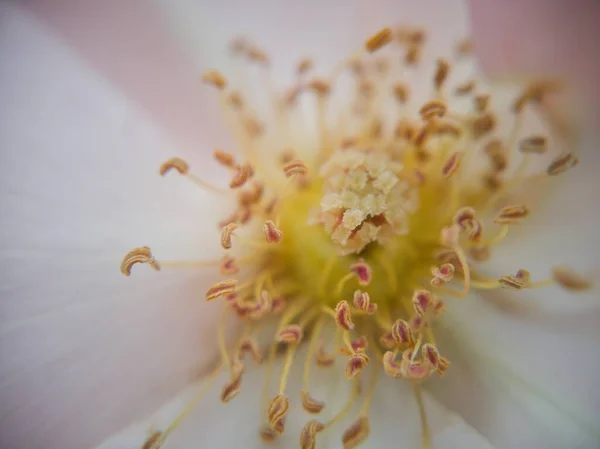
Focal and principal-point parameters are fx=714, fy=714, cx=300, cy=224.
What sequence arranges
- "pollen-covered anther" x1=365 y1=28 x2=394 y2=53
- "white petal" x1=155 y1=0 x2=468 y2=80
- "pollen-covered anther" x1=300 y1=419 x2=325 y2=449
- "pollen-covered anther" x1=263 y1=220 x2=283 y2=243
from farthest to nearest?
"white petal" x1=155 y1=0 x2=468 y2=80
"pollen-covered anther" x1=365 y1=28 x2=394 y2=53
"pollen-covered anther" x1=263 y1=220 x2=283 y2=243
"pollen-covered anther" x1=300 y1=419 x2=325 y2=449

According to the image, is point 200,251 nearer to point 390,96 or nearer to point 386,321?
point 386,321

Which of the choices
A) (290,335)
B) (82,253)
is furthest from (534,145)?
(82,253)

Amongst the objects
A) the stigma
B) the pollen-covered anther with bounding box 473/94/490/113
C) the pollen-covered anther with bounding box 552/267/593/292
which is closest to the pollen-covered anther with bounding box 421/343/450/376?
the stigma

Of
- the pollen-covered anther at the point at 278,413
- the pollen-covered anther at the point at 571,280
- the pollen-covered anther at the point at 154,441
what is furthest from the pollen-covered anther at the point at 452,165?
the pollen-covered anther at the point at 154,441

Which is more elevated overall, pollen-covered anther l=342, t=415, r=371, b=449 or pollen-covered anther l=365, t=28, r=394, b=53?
pollen-covered anther l=365, t=28, r=394, b=53

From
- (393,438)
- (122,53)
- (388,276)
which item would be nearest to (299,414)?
(393,438)

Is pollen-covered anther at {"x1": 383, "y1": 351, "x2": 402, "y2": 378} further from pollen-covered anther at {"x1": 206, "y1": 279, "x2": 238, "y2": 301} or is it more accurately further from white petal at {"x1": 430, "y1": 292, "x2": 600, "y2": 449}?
pollen-covered anther at {"x1": 206, "y1": 279, "x2": 238, "y2": 301}
